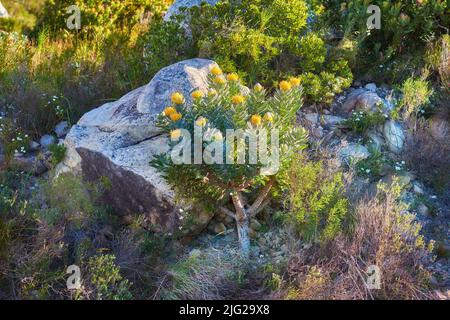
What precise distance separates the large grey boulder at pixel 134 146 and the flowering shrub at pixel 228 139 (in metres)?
0.28

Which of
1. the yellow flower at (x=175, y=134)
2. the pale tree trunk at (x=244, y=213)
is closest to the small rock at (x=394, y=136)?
the pale tree trunk at (x=244, y=213)

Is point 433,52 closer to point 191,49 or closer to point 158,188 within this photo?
point 191,49

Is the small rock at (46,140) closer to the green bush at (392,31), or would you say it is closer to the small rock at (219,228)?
the small rock at (219,228)

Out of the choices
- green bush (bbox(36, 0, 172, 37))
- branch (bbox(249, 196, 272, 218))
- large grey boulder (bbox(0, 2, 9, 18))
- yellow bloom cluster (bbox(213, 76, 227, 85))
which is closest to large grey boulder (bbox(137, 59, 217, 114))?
yellow bloom cluster (bbox(213, 76, 227, 85))

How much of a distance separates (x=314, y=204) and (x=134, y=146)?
1.46 meters

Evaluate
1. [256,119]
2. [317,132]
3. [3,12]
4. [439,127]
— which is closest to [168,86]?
[256,119]

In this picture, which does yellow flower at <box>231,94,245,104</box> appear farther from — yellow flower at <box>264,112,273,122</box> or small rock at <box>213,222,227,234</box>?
small rock at <box>213,222,227,234</box>

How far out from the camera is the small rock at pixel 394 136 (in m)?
5.55

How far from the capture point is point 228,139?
421 cm

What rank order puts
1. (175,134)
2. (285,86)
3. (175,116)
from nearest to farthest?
(175,134)
(175,116)
(285,86)

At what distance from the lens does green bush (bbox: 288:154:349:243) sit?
4.49 metres

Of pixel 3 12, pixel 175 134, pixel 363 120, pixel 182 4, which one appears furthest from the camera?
pixel 3 12

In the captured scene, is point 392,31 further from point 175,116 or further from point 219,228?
point 175,116
